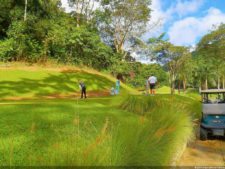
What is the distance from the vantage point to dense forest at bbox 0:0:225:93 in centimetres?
3697

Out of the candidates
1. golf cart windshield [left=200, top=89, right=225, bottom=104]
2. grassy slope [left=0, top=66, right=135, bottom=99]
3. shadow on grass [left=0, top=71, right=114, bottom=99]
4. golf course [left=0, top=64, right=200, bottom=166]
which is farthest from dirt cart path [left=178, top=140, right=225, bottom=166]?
shadow on grass [left=0, top=71, right=114, bottom=99]

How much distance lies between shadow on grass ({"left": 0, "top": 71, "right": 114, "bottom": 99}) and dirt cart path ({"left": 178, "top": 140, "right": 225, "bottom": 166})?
14.8 m

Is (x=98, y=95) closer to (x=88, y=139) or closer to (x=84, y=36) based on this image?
(x=84, y=36)

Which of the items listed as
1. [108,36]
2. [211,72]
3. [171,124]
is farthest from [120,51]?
[171,124]

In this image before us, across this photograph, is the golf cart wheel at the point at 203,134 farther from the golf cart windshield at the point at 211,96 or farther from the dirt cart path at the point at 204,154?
the golf cart windshield at the point at 211,96

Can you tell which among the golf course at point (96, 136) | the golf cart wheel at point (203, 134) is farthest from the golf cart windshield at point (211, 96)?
the golf course at point (96, 136)

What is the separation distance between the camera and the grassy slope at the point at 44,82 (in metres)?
25.4

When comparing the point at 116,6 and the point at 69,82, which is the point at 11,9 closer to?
the point at 69,82

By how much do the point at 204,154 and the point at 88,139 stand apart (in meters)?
6.51

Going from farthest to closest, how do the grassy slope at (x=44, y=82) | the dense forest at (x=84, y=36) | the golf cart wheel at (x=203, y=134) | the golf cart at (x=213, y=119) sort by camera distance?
the dense forest at (x=84, y=36)
the grassy slope at (x=44, y=82)
the golf cart wheel at (x=203, y=134)
the golf cart at (x=213, y=119)

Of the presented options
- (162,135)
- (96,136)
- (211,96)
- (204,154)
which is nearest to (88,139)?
(96,136)

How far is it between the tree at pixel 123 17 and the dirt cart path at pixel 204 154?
3860cm

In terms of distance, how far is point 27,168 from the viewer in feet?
14.3

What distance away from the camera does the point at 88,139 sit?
17.1ft
